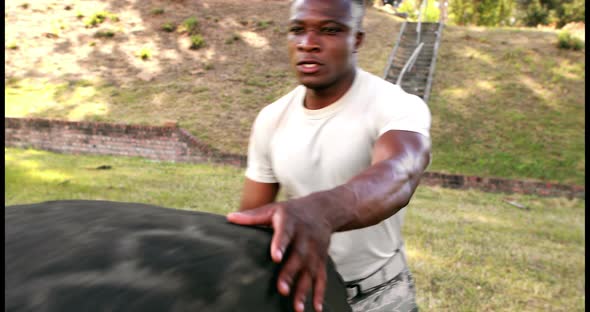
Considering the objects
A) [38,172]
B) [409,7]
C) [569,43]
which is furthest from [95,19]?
[409,7]

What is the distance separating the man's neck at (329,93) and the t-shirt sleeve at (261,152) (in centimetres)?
19

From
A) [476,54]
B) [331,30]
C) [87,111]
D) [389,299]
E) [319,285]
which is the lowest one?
[87,111]

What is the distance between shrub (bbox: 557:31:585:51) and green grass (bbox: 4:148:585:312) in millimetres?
8112

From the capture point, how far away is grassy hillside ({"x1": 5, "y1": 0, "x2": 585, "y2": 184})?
1184 centimetres

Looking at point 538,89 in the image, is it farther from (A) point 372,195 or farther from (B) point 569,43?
(A) point 372,195

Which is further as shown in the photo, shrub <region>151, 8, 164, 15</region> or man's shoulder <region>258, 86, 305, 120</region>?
shrub <region>151, 8, 164, 15</region>

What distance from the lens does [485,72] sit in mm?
14555

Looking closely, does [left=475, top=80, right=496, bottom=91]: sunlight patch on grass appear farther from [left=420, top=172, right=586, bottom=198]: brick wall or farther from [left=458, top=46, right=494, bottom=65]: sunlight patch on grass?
[left=420, top=172, right=586, bottom=198]: brick wall

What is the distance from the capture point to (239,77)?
15203 mm

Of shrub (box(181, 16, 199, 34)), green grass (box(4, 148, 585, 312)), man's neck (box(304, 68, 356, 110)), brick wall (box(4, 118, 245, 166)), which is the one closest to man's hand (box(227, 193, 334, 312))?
man's neck (box(304, 68, 356, 110))

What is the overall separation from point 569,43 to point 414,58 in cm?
496

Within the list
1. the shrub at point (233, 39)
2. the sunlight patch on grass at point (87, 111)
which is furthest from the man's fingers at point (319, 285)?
the shrub at point (233, 39)

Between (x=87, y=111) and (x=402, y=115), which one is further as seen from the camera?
(x=87, y=111)

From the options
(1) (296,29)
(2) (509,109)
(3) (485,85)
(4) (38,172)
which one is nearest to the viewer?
(1) (296,29)
